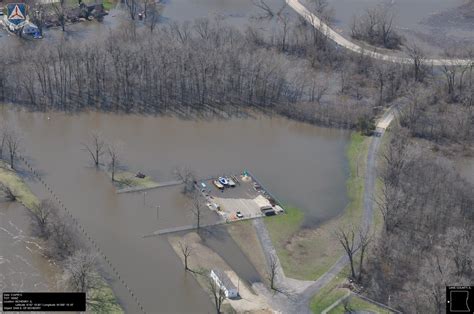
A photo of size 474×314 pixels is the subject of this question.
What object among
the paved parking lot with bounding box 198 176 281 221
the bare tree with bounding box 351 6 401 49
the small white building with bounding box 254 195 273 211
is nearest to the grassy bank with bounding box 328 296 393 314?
the paved parking lot with bounding box 198 176 281 221

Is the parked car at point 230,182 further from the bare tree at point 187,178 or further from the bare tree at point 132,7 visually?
the bare tree at point 132,7

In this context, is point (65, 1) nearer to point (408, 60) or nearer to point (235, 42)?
point (235, 42)

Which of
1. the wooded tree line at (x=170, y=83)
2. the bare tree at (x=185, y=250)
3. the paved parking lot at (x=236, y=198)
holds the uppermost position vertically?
the wooded tree line at (x=170, y=83)

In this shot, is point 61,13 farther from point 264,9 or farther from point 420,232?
point 420,232

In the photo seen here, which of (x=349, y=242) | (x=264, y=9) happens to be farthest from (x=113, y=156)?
(x=264, y=9)

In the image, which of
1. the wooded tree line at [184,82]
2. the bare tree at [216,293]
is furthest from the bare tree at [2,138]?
the bare tree at [216,293]

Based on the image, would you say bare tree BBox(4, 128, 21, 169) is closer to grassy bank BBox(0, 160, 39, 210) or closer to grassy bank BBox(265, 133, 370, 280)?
grassy bank BBox(0, 160, 39, 210)
